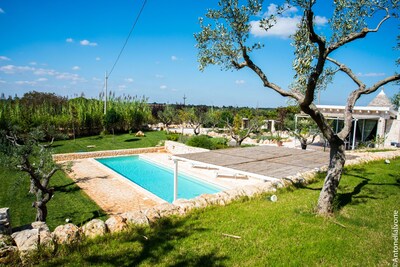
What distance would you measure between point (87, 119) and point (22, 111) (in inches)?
221

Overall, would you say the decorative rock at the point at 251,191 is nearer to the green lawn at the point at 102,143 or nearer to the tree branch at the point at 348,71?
the tree branch at the point at 348,71

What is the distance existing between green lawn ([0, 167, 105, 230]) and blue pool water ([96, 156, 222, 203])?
11.1 ft

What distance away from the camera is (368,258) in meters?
3.99

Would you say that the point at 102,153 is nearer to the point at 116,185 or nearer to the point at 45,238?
the point at 116,185

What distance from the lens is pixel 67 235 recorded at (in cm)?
418

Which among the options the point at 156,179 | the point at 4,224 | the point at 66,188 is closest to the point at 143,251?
the point at 4,224

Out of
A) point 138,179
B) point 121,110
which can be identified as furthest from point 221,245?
point 121,110

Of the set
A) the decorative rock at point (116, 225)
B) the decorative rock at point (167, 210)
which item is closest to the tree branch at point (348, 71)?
the decorative rock at point (167, 210)

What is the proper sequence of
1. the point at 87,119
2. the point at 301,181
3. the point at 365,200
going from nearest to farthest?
1. the point at 365,200
2. the point at 301,181
3. the point at 87,119

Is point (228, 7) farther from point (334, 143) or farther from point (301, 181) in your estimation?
point (301, 181)

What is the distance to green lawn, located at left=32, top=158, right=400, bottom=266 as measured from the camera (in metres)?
3.82

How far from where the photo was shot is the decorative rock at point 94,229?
4.45 metres

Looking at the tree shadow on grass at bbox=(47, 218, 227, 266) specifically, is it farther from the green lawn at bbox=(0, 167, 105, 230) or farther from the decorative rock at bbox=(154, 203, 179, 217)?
the green lawn at bbox=(0, 167, 105, 230)

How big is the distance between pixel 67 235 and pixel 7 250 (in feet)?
2.58
